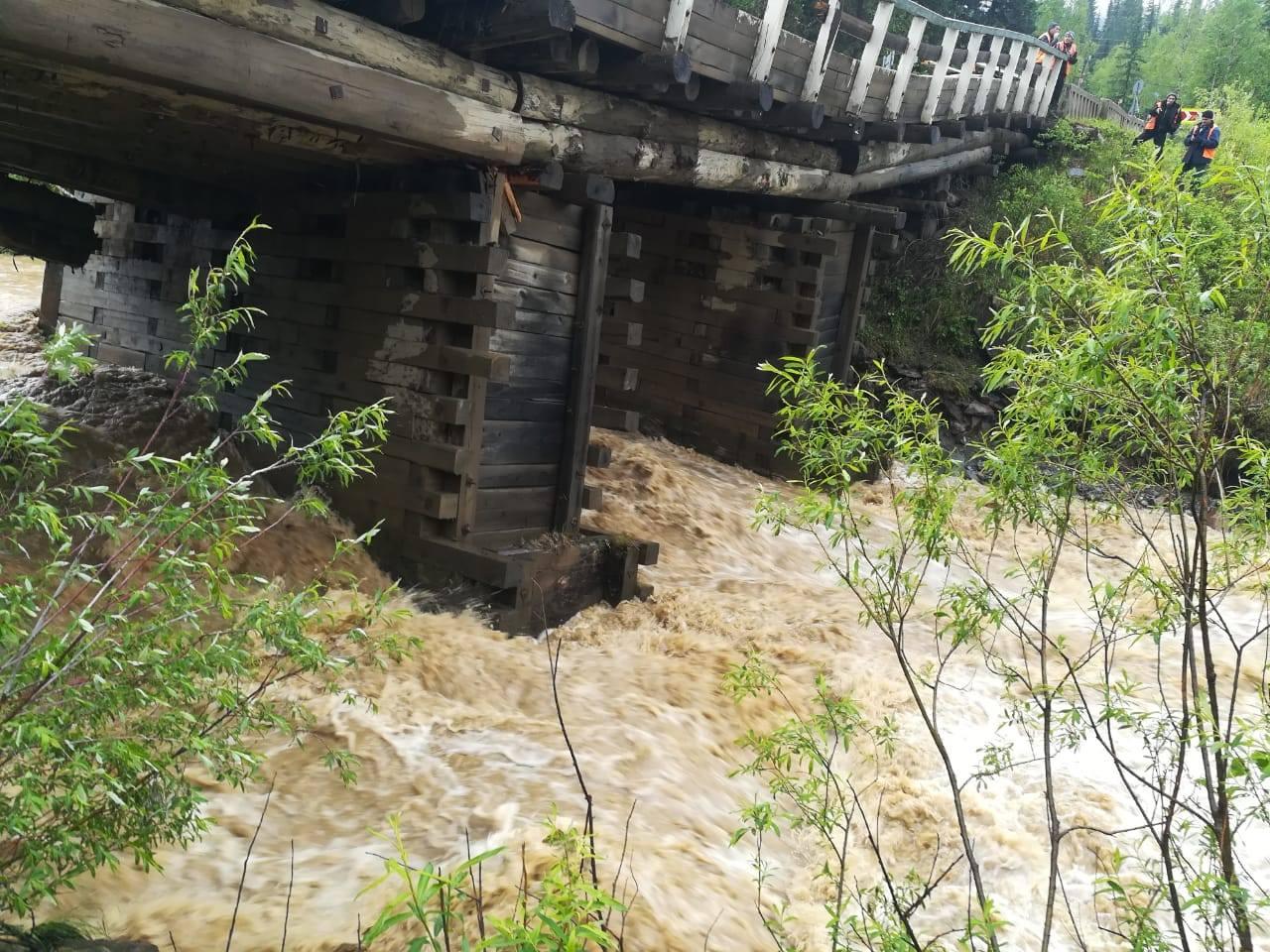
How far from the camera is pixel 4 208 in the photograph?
869 cm

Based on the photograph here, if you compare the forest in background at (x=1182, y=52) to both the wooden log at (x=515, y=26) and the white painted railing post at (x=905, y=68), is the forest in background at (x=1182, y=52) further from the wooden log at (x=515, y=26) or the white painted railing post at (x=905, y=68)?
the wooden log at (x=515, y=26)

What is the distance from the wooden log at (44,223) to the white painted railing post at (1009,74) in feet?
36.8

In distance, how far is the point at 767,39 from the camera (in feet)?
23.9

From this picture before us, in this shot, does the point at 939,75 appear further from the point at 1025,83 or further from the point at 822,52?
the point at 1025,83

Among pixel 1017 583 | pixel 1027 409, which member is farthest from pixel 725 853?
pixel 1017 583

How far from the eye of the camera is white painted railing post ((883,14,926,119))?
30.5ft

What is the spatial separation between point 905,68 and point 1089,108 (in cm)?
1452

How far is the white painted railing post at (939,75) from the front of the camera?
33.4ft

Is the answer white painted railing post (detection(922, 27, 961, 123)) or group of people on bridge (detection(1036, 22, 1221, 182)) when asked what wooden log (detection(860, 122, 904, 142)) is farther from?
group of people on bridge (detection(1036, 22, 1221, 182))

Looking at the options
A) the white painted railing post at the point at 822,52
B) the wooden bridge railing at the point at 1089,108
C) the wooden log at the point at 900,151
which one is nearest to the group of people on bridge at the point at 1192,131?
the wooden log at the point at 900,151

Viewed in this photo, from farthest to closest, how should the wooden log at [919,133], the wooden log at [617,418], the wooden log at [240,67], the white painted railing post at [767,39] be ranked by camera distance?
the wooden log at [919,133] < the wooden log at [617,418] < the white painted railing post at [767,39] < the wooden log at [240,67]

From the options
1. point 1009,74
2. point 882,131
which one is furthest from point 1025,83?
point 882,131

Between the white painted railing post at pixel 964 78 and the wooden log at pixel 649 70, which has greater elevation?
the white painted railing post at pixel 964 78

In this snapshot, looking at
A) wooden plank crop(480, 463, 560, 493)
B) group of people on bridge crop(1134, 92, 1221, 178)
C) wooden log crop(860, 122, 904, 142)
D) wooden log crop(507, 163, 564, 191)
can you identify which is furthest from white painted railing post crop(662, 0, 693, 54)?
group of people on bridge crop(1134, 92, 1221, 178)
